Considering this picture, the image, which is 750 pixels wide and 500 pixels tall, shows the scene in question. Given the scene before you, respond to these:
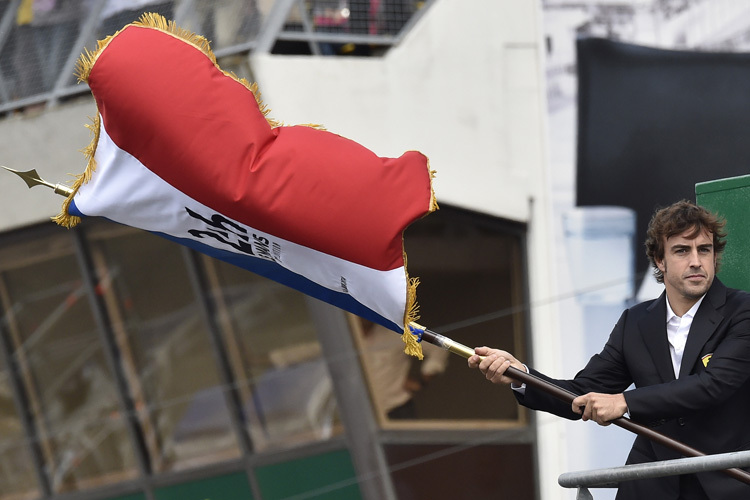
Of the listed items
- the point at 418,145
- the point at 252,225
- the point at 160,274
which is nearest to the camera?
the point at 252,225

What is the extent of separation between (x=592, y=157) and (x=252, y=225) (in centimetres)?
642

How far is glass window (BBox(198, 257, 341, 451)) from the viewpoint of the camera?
10.5 meters

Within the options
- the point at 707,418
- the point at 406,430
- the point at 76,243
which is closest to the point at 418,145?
the point at 406,430

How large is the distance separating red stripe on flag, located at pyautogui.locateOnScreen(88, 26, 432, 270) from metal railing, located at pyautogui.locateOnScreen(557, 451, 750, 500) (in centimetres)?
107

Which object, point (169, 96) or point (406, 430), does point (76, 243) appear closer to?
point (406, 430)

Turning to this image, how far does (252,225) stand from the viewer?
4.12 m

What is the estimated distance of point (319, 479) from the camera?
10.4m

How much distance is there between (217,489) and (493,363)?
7.55 m

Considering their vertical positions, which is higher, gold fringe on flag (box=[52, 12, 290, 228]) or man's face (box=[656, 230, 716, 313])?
gold fringe on flag (box=[52, 12, 290, 228])

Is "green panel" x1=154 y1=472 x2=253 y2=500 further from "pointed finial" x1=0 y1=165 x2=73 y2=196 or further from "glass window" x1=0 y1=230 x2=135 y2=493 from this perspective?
"pointed finial" x1=0 y1=165 x2=73 y2=196

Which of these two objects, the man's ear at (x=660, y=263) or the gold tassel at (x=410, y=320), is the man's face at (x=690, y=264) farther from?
the gold tassel at (x=410, y=320)

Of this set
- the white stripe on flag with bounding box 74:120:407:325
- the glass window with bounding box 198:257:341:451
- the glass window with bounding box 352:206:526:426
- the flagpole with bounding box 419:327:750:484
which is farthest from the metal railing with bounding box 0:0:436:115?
the flagpole with bounding box 419:327:750:484

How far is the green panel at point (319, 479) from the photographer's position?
10.3 m

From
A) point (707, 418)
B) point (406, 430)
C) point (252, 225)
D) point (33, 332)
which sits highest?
point (252, 225)
